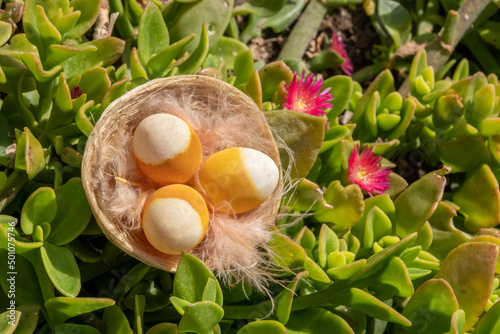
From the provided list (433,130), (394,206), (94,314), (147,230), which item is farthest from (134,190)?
(433,130)

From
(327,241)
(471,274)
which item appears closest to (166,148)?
(327,241)

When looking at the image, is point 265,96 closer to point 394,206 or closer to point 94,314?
point 394,206

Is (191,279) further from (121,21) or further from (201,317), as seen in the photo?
(121,21)

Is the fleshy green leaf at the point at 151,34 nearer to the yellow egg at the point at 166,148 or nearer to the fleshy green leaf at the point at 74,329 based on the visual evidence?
the yellow egg at the point at 166,148

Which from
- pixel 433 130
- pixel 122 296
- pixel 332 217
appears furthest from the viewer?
pixel 433 130

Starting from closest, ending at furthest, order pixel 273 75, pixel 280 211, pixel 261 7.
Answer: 1. pixel 280 211
2. pixel 273 75
3. pixel 261 7

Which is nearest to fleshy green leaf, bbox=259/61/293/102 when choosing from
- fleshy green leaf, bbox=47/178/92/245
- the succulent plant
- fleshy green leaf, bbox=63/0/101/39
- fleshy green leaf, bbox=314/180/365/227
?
the succulent plant

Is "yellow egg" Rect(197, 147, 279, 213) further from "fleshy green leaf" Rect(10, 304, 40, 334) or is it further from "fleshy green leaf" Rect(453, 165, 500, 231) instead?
"fleshy green leaf" Rect(453, 165, 500, 231)
